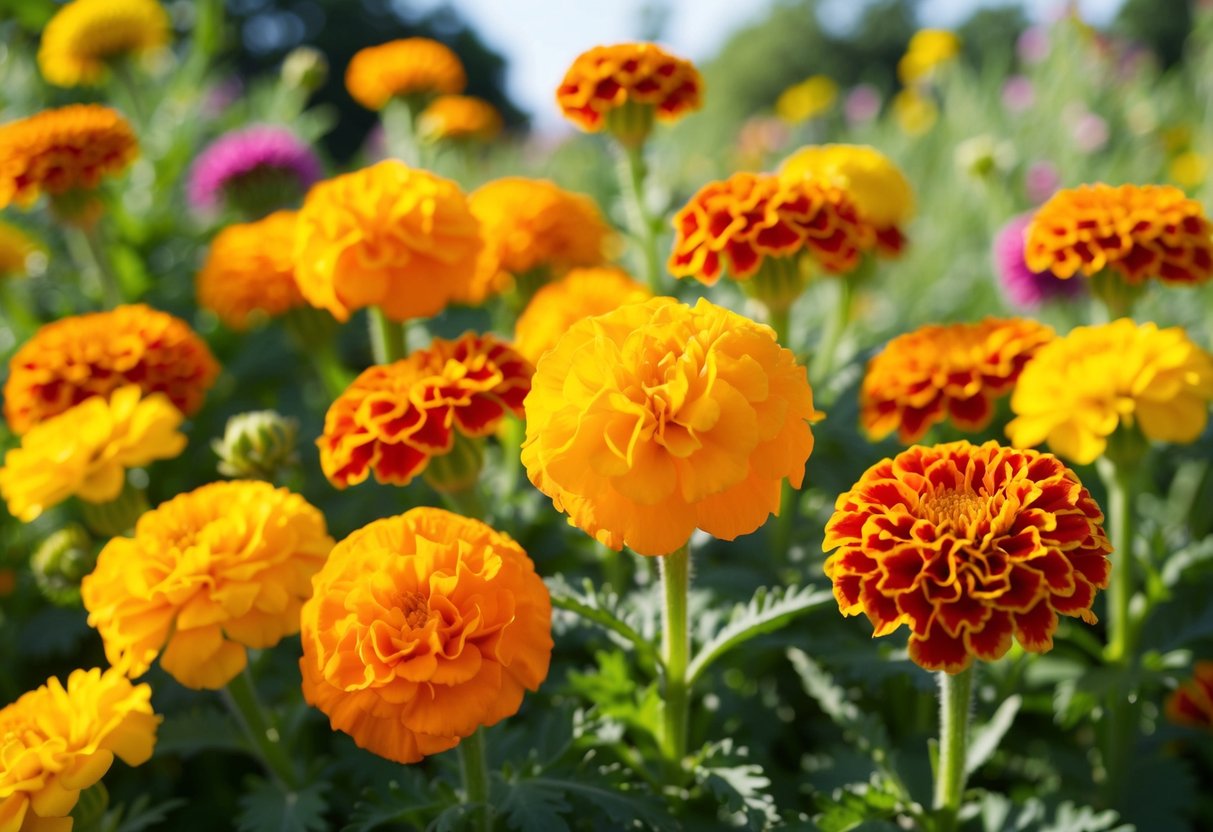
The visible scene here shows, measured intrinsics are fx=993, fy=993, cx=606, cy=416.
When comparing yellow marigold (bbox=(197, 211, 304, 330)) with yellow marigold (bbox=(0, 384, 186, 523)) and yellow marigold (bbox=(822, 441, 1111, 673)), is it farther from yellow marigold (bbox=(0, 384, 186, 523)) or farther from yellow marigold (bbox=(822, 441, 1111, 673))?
yellow marigold (bbox=(822, 441, 1111, 673))

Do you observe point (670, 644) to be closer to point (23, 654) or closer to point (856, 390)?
point (856, 390)

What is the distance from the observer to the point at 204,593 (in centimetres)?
100

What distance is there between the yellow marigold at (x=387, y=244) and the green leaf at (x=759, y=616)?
0.57m

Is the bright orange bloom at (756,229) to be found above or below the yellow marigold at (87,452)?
above

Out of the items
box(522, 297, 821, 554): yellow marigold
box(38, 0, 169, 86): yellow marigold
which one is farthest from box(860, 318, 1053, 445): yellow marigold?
box(38, 0, 169, 86): yellow marigold

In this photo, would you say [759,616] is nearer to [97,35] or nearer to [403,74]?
[403,74]

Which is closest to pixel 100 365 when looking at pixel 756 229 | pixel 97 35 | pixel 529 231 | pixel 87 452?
pixel 87 452

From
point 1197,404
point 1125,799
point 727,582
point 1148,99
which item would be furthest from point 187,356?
point 1148,99

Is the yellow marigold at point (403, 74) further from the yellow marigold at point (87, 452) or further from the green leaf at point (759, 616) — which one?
the green leaf at point (759, 616)

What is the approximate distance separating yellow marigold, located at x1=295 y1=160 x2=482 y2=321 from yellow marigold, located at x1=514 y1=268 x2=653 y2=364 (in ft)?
0.38

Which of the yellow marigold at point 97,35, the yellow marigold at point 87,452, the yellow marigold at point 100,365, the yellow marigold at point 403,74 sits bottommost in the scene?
the yellow marigold at point 87,452

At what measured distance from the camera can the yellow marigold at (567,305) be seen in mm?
1350

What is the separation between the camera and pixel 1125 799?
54.4 inches

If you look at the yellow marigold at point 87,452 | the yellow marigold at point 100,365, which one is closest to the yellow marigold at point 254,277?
the yellow marigold at point 100,365
